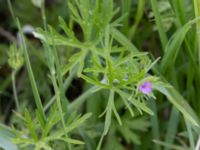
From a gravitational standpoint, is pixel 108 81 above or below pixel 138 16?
below

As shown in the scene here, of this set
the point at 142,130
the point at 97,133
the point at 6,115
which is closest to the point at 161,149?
the point at 142,130

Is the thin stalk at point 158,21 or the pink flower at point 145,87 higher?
the thin stalk at point 158,21

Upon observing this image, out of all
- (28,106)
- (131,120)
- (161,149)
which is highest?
(28,106)

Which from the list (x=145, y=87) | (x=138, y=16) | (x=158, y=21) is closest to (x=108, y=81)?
(x=145, y=87)

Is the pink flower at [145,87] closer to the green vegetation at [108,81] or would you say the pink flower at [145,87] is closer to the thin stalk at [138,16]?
the green vegetation at [108,81]

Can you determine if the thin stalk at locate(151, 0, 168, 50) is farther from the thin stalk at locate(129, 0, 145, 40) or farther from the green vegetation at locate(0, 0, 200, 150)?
the thin stalk at locate(129, 0, 145, 40)

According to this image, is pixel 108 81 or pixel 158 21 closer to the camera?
pixel 108 81

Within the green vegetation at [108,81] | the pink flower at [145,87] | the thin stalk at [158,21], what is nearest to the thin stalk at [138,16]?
the green vegetation at [108,81]

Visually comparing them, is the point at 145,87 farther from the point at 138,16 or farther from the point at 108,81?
the point at 138,16

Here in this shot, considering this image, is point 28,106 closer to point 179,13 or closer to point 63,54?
point 63,54

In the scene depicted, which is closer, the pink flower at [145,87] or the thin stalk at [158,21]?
the pink flower at [145,87]

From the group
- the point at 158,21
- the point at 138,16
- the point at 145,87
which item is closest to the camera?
the point at 145,87
